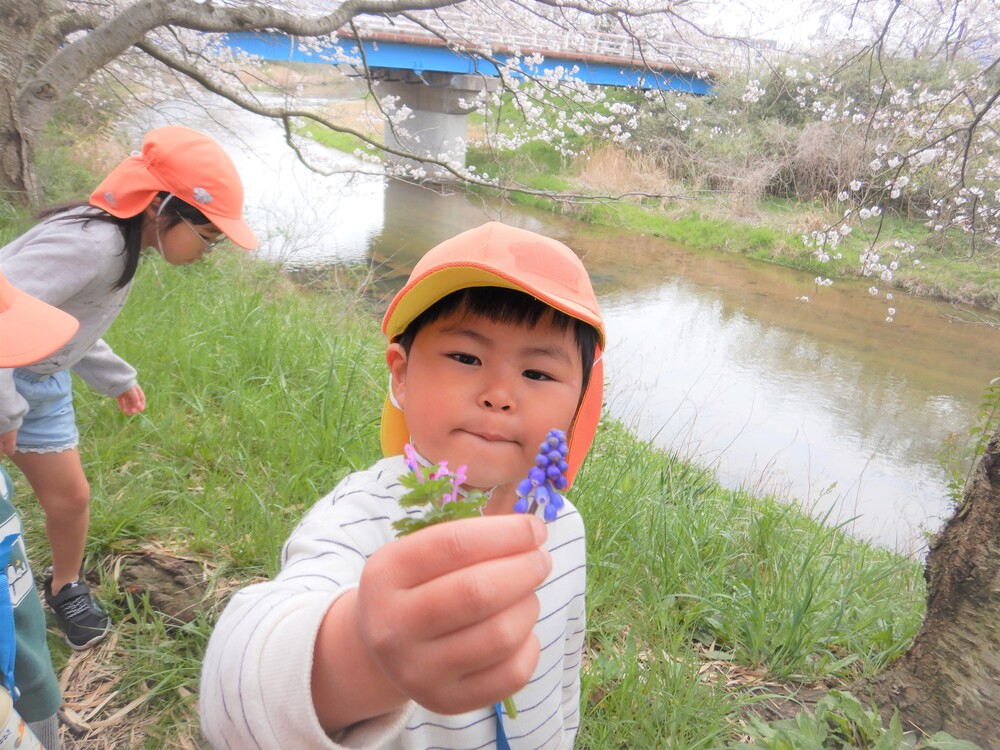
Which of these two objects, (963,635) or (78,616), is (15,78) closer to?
(78,616)

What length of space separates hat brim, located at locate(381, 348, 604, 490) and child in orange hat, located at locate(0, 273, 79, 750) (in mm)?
930

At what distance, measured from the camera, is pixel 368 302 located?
8312 mm

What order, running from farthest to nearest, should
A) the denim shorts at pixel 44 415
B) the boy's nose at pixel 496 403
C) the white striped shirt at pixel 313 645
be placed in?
the denim shorts at pixel 44 415 < the boy's nose at pixel 496 403 < the white striped shirt at pixel 313 645

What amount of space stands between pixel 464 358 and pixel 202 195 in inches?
74.6

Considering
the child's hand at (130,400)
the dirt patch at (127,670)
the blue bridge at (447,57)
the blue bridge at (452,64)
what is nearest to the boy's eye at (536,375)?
the dirt patch at (127,670)

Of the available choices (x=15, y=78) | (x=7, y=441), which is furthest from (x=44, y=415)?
(x=15, y=78)

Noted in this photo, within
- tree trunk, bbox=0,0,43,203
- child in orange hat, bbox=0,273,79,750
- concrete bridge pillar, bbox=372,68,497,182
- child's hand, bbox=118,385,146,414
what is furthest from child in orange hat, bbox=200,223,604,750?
concrete bridge pillar, bbox=372,68,497,182

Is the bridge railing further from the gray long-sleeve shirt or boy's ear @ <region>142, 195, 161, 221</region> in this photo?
the gray long-sleeve shirt

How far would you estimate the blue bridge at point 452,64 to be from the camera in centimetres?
736

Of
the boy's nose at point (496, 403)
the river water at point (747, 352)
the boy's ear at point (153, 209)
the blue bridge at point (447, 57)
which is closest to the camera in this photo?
the boy's nose at point (496, 403)

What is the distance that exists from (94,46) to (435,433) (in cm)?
544

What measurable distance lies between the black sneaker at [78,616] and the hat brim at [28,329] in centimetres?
106

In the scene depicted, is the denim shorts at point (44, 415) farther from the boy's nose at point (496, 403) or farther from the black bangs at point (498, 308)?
the boy's nose at point (496, 403)

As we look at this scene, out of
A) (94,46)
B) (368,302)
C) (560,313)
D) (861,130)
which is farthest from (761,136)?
(560,313)
